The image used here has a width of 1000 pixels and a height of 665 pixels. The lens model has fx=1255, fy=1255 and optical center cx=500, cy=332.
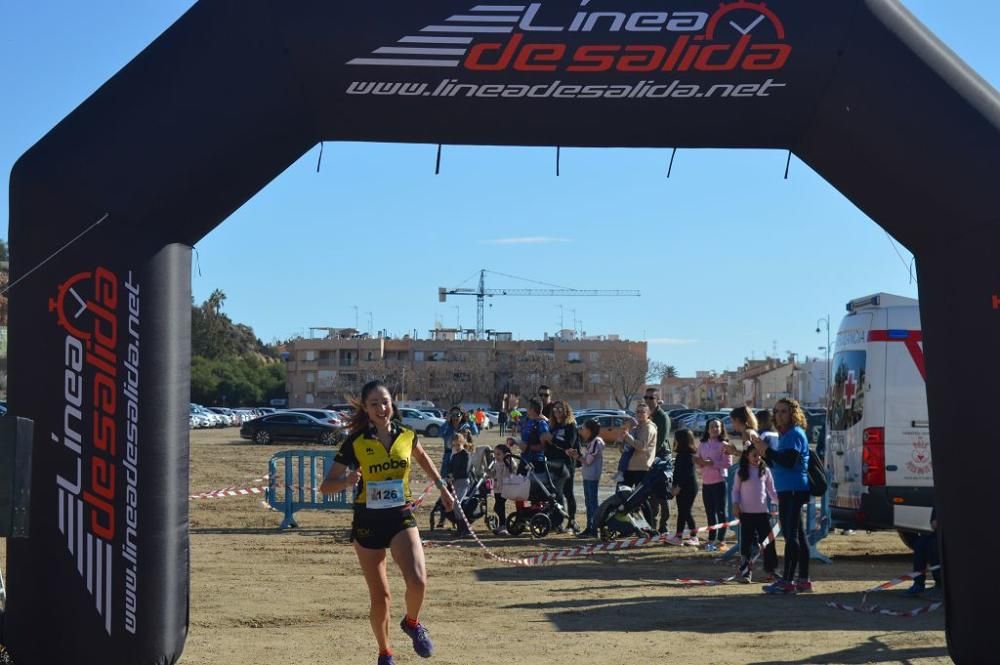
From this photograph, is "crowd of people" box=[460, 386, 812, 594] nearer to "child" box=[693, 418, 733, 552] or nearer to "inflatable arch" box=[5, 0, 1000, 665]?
"child" box=[693, 418, 733, 552]

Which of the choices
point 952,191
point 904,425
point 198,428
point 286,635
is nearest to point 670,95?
point 952,191

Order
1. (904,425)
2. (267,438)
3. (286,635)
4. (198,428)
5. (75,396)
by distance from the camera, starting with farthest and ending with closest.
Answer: (198,428)
(267,438)
(904,425)
(286,635)
(75,396)

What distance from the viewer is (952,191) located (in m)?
7.31

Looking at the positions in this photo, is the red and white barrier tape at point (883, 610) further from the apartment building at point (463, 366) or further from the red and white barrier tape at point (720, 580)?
the apartment building at point (463, 366)

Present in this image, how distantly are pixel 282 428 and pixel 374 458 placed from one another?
38.5 meters

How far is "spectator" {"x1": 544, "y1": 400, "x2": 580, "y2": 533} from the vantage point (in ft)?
52.2

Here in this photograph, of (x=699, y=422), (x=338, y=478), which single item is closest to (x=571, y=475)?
(x=338, y=478)

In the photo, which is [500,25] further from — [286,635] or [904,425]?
[904,425]

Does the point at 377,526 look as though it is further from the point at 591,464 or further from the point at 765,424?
the point at 591,464

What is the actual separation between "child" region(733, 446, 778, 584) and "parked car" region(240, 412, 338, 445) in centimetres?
3398

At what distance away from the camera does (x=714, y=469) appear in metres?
15.0

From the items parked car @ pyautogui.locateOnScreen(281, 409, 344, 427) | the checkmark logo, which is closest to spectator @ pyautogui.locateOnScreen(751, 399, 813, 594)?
the checkmark logo

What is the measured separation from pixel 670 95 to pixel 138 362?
3486 mm

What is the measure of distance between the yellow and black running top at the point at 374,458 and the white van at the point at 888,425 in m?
6.37
